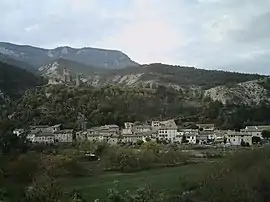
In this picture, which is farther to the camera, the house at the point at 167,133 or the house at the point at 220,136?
the house at the point at 167,133

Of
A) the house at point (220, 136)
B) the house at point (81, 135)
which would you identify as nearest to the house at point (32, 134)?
the house at point (81, 135)

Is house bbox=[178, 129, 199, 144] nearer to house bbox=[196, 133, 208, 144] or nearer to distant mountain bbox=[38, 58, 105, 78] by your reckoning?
house bbox=[196, 133, 208, 144]

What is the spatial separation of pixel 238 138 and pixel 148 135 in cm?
1071

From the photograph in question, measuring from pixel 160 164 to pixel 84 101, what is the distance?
3109 centimetres

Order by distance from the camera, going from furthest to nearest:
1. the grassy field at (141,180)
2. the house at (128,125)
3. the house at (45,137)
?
1. the house at (128,125)
2. the house at (45,137)
3. the grassy field at (141,180)

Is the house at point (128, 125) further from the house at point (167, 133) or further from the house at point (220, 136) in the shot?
the house at point (220, 136)

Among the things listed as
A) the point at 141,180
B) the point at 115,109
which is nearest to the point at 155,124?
the point at 115,109

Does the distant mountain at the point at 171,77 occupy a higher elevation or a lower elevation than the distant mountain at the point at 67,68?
lower

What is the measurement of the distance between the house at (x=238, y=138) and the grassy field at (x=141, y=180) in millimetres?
16923

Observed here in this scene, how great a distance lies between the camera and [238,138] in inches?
→ 1944

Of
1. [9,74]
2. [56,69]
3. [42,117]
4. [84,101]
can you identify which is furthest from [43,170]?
[56,69]

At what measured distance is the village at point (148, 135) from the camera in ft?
161

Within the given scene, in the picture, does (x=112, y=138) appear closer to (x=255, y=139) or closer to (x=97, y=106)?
(x=97, y=106)

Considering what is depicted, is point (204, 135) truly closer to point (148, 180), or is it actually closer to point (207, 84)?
point (148, 180)
